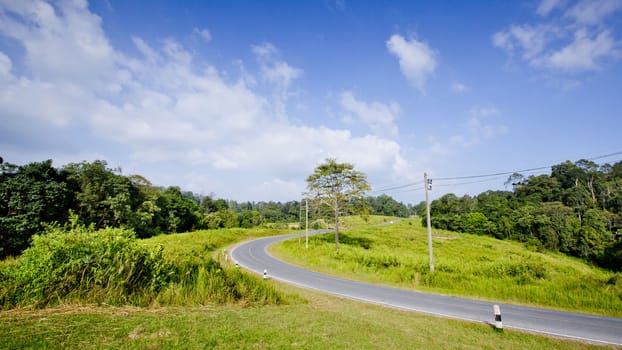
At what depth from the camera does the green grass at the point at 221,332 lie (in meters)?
4.16

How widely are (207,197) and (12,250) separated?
69323 mm

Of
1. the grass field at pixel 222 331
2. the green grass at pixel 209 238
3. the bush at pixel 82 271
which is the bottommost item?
the green grass at pixel 209 238

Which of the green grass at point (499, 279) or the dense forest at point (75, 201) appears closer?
the green grass at point (499, 279)

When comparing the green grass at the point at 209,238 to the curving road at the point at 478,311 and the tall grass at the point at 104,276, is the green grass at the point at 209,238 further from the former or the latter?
the tall grass at the point at 104,276

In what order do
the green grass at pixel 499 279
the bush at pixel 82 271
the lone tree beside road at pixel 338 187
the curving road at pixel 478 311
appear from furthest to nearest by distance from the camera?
the lone tree beside road at pixel 338 187, the green grass at pixel 499 279, the curving road at pixel 478 311, the bush at pixel 82 271

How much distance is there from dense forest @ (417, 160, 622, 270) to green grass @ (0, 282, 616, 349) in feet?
186

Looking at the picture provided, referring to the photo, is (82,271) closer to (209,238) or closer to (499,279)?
(499,279)

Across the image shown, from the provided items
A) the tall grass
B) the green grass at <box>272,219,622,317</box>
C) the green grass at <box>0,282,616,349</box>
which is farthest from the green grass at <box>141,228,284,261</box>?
the green grass at <box>0,282,616,349</box>

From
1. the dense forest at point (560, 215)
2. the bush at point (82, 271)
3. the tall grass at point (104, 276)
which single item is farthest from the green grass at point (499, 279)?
the dense forest at point (560, 215)

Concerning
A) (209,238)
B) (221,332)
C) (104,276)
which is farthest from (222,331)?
(209,238)

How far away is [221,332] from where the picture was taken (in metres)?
5.07

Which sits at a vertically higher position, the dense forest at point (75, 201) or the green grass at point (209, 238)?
the dense forest at point (75, 201)

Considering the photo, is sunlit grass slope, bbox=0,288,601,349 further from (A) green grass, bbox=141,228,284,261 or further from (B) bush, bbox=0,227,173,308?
(A) green grass, bbox=141,228,284,261

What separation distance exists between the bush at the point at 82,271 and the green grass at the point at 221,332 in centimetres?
67
